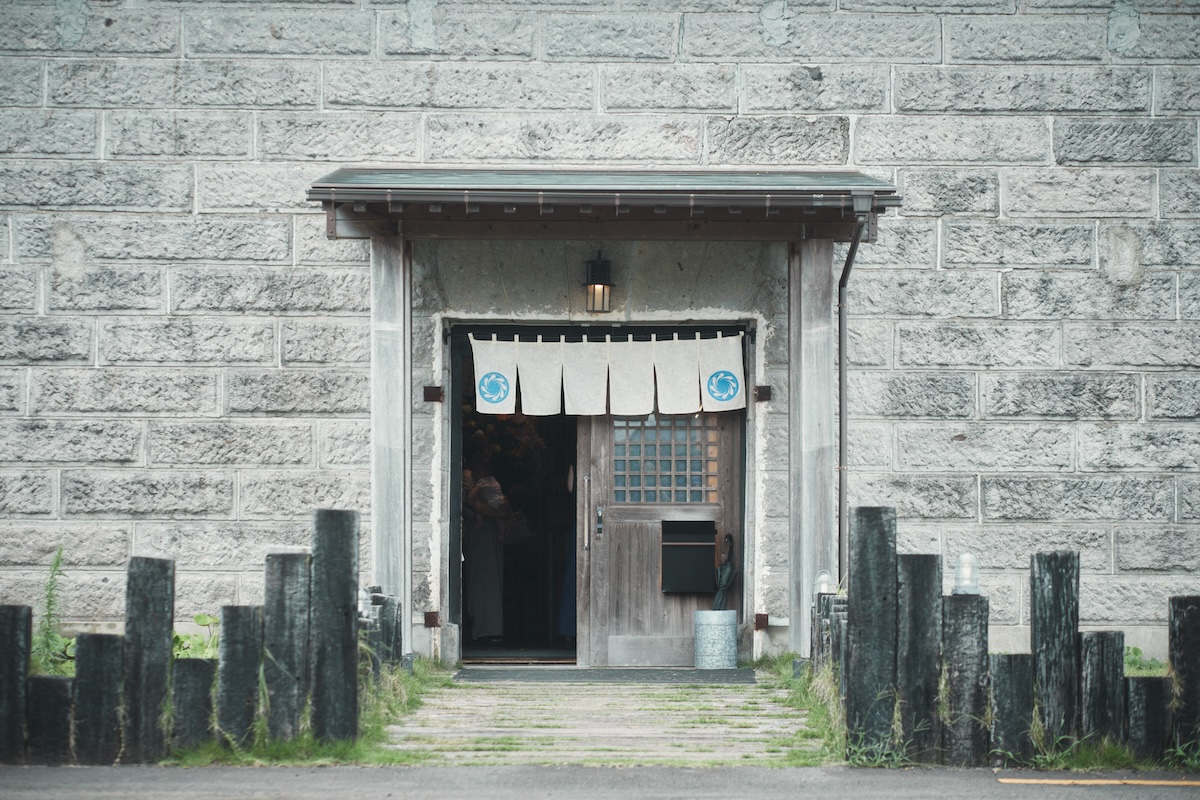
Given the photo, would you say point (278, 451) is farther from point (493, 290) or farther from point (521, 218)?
point (521, 218)

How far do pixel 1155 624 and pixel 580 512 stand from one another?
449cm

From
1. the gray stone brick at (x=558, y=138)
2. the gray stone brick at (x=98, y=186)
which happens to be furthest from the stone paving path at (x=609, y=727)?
the gray stone brick at (x=98, y=186)

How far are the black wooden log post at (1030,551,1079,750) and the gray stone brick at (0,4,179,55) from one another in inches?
296

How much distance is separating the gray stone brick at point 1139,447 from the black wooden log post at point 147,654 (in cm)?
690

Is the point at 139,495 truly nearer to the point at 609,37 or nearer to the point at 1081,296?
the point at 609,37

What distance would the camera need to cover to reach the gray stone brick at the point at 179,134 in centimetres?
1009

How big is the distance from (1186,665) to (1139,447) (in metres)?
4.19

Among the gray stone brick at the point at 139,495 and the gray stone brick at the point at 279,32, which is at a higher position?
the gray stone brick at the point at 279,32

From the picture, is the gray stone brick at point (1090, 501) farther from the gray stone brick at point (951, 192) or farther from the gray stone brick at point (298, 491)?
the gray stone brick at point (298, 491)

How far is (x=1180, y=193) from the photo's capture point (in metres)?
10.1

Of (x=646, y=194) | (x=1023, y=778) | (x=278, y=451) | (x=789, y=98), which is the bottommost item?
(x=1023, y=778)

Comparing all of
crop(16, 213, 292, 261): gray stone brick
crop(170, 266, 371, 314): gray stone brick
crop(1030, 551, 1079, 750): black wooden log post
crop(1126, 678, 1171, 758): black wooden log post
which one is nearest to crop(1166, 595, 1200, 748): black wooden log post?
crop(1126, 678, 1171, 758): black wooden log post

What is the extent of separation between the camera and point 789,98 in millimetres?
10188

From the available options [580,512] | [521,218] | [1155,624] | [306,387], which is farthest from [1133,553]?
[306,387]
